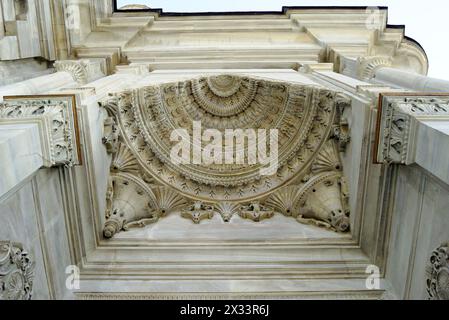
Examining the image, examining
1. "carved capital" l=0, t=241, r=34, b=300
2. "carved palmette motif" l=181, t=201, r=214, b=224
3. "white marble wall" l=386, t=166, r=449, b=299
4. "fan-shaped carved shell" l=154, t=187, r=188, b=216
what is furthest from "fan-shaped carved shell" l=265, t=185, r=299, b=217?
"carved capital" l=0, t=241, r=34, b=300

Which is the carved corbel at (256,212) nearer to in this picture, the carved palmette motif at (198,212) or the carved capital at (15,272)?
the carved palmette motif at (198,212)

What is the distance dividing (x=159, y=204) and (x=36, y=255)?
9.51 feet

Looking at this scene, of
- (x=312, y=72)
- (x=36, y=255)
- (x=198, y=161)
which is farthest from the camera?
(x=312, y=72)

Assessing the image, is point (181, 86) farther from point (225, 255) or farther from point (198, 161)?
point (225, 255)

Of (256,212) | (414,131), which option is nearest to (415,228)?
(414,131)

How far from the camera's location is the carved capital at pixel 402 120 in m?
5.70

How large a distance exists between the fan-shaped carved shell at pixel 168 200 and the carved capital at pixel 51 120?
253 cm

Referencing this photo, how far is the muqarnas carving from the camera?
7.97 m

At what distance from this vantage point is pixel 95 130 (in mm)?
7199

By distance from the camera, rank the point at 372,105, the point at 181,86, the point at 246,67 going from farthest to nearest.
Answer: the point at 246,67
the point at 181,86
the point at 372,105

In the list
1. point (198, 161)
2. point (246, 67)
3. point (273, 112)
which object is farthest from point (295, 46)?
point (198, 161)

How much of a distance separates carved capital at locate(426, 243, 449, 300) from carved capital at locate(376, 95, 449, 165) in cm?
133

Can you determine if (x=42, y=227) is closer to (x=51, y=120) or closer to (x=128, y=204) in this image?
(x=51, y=120)

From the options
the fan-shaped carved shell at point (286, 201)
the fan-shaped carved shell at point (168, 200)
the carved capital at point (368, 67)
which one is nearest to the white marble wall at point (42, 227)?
the fan-shaped carved shell at point (168, 200)
